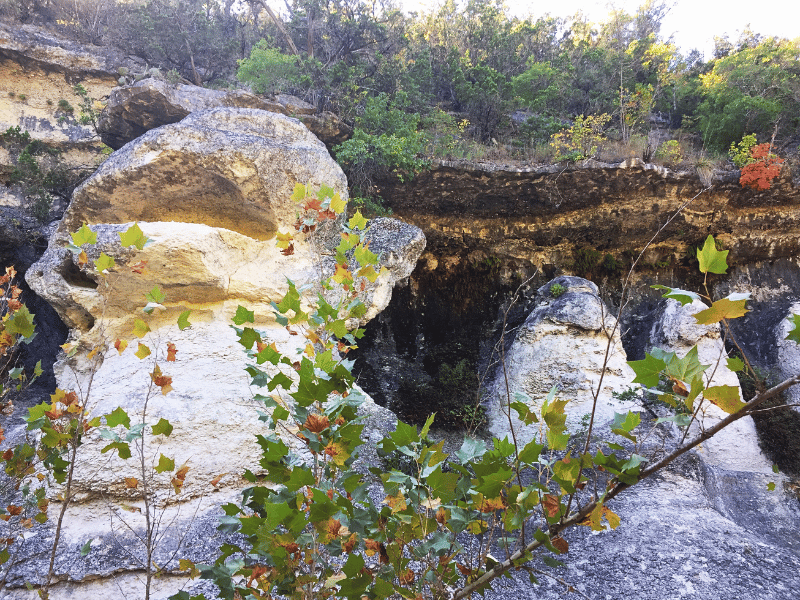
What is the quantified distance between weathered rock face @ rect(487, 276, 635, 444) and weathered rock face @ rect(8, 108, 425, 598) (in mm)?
3172

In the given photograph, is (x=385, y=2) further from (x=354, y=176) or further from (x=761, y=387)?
(x=761, y=387)

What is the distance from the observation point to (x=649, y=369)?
3.38 ft

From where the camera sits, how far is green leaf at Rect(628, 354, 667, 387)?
101cm

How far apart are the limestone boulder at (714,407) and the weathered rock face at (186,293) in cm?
549

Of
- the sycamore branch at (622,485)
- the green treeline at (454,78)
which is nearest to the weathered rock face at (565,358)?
the green treeline at (454,78)

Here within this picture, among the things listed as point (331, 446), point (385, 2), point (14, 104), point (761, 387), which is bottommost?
point (14, 104)

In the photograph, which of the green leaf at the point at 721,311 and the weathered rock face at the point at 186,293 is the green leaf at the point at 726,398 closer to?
the green leaf at the point at 721,311

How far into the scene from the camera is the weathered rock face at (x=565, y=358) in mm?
7508

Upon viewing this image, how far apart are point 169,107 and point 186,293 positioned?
4.40 metres

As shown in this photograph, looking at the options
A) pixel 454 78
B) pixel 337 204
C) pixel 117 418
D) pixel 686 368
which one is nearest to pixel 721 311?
pixel 686 368

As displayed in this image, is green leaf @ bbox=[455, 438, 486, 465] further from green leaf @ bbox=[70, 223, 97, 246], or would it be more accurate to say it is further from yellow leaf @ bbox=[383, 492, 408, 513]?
green leaf @ bbox=[70, 223, 97, 246]

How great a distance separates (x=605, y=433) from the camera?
242 inches

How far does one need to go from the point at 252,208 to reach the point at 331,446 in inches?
227

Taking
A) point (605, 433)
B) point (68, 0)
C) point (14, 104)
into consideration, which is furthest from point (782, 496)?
point (68, 0)
